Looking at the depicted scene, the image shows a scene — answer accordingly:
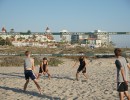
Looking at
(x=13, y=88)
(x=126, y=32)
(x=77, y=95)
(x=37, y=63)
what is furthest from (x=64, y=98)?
(x=126, y=32)

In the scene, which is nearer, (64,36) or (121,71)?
(121,71)

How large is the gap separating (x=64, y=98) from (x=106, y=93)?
1390mm

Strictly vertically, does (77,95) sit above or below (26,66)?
below

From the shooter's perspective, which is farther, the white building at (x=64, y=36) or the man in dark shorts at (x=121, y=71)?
the white building at (x=64, y=36)

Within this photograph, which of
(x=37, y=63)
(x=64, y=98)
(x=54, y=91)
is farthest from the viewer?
(x=37, y=63)

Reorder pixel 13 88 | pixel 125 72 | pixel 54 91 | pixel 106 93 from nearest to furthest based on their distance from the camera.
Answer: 1. pixel 125 72
2. pixel 106 93
3. pixel 54 91
4. pixel 13 88

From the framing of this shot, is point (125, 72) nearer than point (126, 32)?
Yes

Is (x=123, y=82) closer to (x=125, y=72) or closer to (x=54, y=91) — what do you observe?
(x=125, y=72)

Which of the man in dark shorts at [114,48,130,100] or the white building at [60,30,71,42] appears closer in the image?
the man in dark shorts at [114,48,130,100]

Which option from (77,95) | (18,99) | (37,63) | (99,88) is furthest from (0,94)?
(37,63)

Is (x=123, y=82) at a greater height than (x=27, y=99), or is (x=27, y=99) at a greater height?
(x=123, y=82)

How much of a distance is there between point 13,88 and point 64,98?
9.47 ft

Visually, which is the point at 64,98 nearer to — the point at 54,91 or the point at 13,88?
the point at 54,91

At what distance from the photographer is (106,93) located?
28.9 ft
